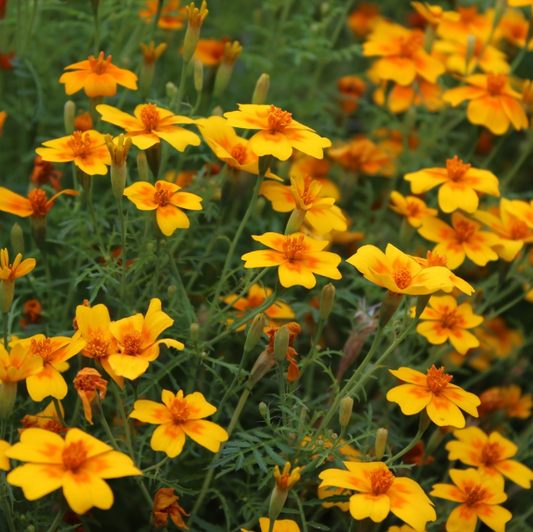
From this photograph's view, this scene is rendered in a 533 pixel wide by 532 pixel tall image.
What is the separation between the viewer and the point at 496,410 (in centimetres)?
167

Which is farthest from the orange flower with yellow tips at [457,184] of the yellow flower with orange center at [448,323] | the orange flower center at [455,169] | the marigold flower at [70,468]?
the marigold flower at [70,468]

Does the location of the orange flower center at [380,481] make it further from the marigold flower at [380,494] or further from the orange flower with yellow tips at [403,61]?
the orange flower with yellow tips at [403,61]

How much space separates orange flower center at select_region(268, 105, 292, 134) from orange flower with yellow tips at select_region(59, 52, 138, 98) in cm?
31

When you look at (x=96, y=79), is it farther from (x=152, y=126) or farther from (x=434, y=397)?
(x=434, y=397)

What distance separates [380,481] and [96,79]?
2.92 ft

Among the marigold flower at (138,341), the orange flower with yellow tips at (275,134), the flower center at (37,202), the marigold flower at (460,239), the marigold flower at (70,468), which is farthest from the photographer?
the marigold flower at (460,239)

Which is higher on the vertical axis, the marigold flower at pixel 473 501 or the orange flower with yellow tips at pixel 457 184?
the orange flower with yellow tips at pixel 457 184

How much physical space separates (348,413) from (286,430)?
5.8 inches

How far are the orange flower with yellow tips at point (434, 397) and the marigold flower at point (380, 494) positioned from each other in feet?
0.35

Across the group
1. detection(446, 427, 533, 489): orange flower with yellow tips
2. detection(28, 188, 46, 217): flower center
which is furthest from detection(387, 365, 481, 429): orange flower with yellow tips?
detection(28, 188, 46, 217): flower center

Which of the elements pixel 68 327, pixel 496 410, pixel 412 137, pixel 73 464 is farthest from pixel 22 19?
pixel 496 410

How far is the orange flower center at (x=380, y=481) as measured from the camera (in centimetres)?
108

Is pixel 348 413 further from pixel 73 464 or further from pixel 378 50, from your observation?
pixel 378 50

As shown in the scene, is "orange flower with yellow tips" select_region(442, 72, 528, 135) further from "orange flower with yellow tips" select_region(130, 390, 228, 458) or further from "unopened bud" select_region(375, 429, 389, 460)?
"orange flower with yellow tips" select_region(130, 390, 228, 458)
